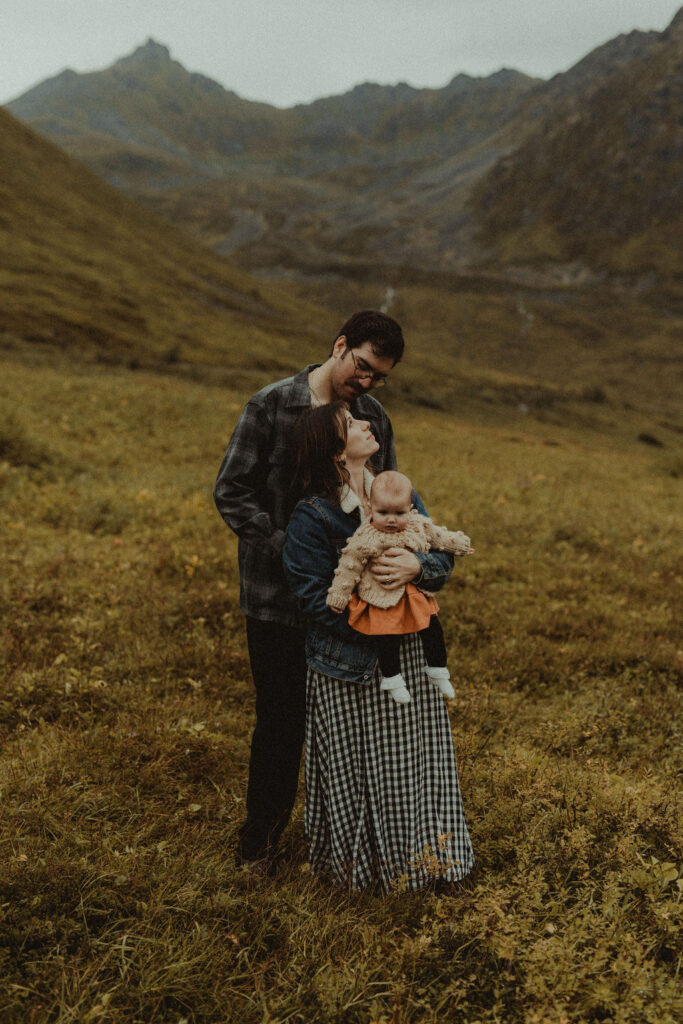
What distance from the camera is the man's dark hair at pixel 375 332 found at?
331 centimetres

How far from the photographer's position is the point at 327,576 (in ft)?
10.8

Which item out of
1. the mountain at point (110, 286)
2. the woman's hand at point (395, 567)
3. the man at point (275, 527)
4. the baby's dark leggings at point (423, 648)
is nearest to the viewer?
the woman's hand at point (395, 567)

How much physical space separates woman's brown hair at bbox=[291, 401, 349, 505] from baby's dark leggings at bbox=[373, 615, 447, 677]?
2.71ft

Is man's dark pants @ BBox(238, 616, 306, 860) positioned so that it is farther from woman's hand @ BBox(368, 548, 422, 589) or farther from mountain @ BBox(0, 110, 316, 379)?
mountain @ BBox(0, 110, 316, 379)

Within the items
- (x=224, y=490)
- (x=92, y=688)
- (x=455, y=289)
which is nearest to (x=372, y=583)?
(x=224, y=490)

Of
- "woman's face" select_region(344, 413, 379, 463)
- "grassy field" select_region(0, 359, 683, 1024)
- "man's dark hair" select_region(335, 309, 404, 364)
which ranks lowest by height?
"grassy field" select_region(0, 359, 683, 1024)

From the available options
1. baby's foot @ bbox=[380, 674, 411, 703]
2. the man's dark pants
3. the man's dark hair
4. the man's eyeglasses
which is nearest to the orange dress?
baby's foot @ bbox=[380, 674, 411, 703]

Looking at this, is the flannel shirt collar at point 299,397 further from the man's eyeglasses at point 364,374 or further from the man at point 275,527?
the man's eyeglasses at point 364,374

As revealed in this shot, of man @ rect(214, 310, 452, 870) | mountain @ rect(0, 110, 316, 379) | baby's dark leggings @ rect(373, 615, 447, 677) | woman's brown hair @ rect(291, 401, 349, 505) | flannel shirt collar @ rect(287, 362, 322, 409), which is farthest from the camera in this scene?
mountain @ rect(0, 110, 316, 379)

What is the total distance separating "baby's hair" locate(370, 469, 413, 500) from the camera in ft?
10.4

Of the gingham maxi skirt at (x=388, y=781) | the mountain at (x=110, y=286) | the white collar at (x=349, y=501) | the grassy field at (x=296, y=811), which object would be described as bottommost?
the grassy field at (x=296, y=811)

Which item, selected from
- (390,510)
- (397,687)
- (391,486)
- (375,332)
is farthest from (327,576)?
(375,332)

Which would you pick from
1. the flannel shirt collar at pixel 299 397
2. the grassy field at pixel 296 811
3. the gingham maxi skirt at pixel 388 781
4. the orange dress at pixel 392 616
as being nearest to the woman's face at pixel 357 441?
the flannel shirt collar at pixel 299 397

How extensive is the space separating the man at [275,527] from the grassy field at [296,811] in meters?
0.51
